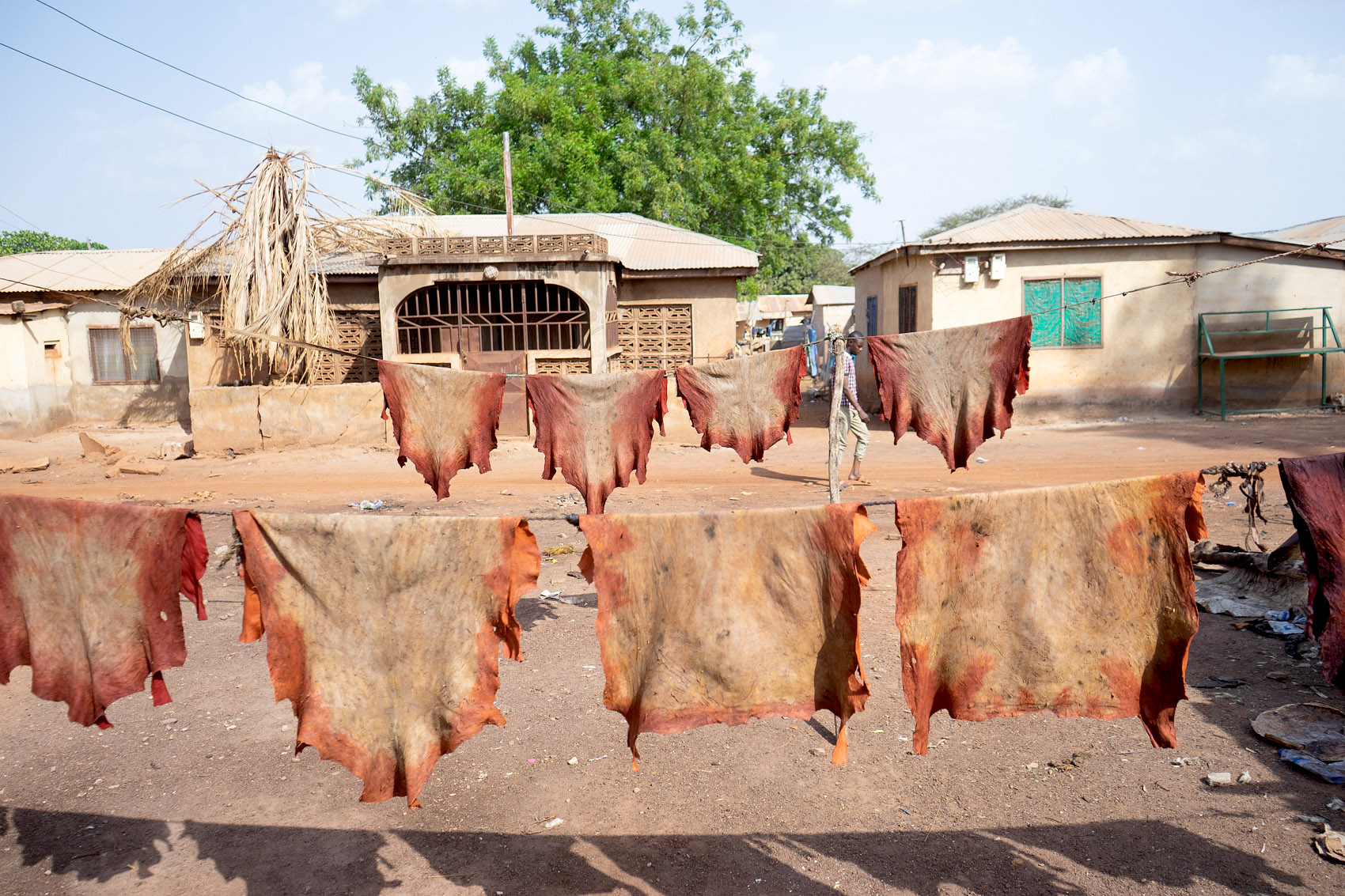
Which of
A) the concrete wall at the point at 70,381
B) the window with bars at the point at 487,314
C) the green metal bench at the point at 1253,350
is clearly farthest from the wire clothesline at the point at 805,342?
the window with bars at the point at 487,314

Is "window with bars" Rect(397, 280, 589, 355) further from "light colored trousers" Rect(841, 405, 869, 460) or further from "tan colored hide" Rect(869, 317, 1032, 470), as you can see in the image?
"tan colored hide" Rect(869, 317, 1032, 470)

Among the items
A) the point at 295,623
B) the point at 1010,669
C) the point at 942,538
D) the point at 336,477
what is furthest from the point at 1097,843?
the point at 336,477

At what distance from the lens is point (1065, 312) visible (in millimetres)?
15148

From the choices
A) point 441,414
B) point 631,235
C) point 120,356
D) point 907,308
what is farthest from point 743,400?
point 120,356

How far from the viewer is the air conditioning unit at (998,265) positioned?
48.2ft

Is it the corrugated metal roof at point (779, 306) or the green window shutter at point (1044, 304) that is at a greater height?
the corrugated metal roof at point (779, 306)

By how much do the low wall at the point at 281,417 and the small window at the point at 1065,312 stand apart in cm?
1110

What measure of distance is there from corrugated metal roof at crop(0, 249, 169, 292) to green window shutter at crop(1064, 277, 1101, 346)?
61.4ft

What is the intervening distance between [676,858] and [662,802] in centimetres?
42

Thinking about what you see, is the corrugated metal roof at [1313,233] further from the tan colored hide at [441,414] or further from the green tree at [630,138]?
the tan colored hide at [441,414]

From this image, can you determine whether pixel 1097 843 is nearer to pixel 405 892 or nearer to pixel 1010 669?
pixel 1010 669

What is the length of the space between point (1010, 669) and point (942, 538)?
0.59 meters

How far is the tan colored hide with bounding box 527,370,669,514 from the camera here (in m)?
5.22

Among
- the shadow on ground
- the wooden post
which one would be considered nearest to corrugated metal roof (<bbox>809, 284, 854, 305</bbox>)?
the wooden post
